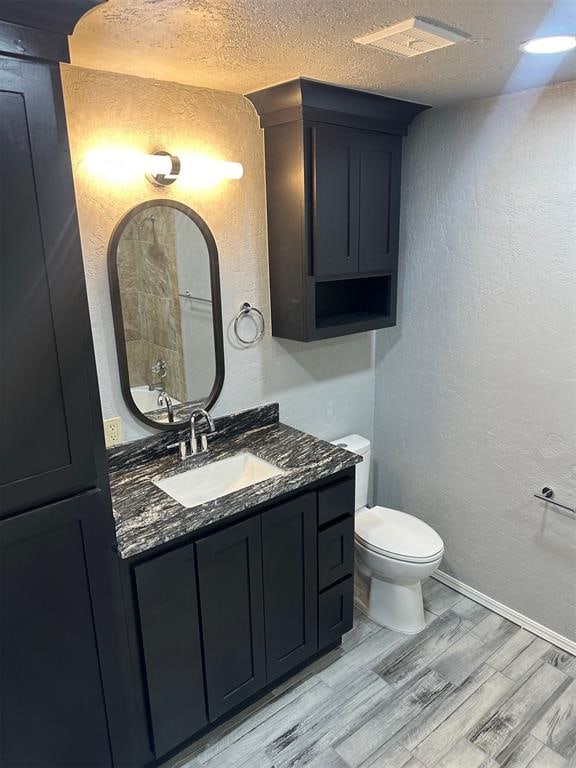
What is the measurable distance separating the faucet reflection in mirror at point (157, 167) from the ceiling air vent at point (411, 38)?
0.73 m

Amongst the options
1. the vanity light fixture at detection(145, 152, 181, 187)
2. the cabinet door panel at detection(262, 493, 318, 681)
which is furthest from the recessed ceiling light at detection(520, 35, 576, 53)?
the cabinet door panel at detection(262, 493, 318, 681)

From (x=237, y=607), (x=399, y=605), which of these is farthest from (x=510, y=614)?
(x=237, y=607)

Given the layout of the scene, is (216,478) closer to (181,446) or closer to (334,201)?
(181,446)

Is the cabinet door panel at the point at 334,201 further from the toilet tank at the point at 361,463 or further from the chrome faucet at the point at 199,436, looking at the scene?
the toilet tank at the point at 361,463

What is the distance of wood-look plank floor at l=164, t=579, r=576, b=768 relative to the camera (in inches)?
72.7

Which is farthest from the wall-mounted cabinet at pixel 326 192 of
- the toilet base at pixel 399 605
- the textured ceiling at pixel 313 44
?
the toilet base at pixel 399 605

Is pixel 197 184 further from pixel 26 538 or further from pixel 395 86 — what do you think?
pixel 26 538

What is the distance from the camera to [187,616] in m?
1.71

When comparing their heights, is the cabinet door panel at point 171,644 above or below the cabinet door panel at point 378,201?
below

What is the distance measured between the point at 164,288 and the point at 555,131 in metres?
1.57

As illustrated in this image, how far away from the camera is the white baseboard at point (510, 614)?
7.52 ft

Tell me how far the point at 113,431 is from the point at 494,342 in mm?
1611

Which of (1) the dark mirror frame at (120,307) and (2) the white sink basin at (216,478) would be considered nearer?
(1) the dark mirror frame at (120,307)

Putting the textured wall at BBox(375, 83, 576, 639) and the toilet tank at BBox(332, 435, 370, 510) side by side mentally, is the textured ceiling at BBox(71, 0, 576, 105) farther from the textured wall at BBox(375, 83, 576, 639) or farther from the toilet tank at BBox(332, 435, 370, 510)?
the toilet tank at BBox(332, 435, 370, 510)
